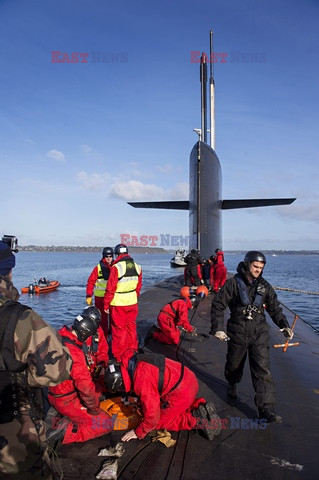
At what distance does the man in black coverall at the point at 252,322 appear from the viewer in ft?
14.0

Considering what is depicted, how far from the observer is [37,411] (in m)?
2.32

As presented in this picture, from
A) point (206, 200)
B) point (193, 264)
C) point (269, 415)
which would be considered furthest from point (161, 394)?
point (206, 200)

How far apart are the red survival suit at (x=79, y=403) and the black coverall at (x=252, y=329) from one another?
172 centimetres

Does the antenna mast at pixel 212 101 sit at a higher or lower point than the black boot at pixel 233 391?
higher

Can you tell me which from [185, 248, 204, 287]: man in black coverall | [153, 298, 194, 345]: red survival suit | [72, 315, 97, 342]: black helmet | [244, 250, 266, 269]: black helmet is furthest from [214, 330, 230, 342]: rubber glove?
[185, 248, 204, 287]: man in black coverall

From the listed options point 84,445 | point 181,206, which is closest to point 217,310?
point 84,445

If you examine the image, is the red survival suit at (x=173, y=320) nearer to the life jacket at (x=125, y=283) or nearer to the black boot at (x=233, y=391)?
the life jacket at (x=125, y=283)

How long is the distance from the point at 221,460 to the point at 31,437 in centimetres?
217

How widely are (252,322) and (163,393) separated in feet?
4.86

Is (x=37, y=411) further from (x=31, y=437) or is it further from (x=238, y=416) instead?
(x=238, y=416)

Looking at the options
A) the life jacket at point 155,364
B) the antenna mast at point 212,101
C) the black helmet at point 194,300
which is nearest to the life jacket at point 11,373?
the life jacket at point 155,364

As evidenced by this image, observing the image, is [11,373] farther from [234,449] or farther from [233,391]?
[233,391]

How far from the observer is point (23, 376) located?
2162mm

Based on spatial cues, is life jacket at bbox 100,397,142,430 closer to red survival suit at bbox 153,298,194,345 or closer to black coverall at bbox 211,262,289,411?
black coverall at bbox 211,262,289,411
